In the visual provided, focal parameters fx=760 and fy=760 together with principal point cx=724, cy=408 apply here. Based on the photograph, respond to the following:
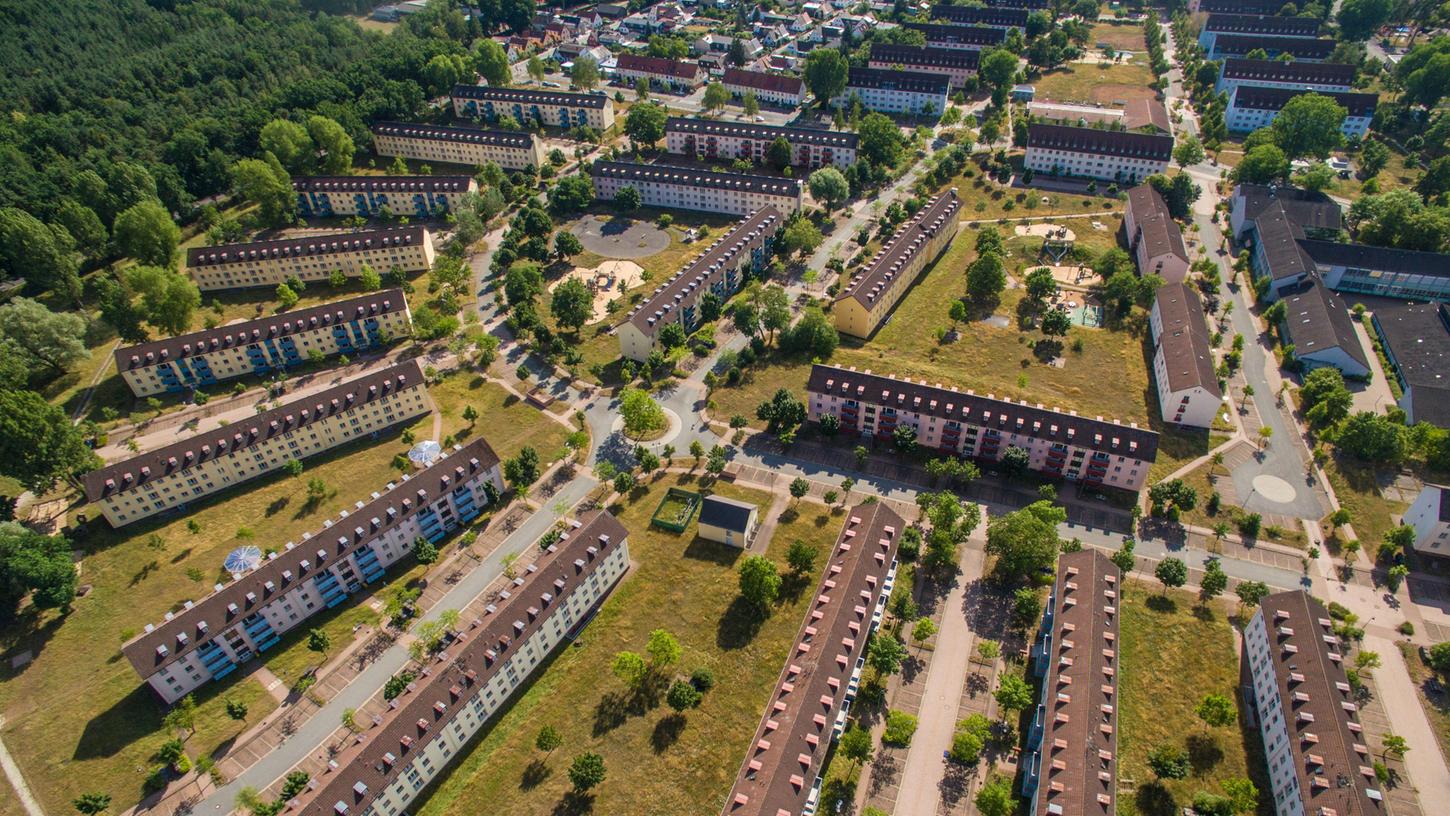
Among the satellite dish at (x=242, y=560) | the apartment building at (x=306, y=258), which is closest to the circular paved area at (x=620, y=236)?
the apartment building at (x=306, y=258)

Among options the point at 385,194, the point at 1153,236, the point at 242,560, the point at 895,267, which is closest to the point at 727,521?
the point at 242,560

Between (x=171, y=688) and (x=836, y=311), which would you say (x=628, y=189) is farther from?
(x=171, y=688)

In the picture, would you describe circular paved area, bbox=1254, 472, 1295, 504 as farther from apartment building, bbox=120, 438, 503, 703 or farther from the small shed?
apartment building, bbox=120, 438, 503, 703

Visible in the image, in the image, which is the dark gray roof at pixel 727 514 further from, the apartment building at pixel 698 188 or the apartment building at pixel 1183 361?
the apartment building at pixel 698 188

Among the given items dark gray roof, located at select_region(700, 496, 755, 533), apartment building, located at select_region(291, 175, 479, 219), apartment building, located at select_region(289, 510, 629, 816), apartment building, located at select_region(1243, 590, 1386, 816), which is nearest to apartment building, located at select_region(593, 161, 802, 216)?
apartment building, located at select_region(291, 175, 479, 219)

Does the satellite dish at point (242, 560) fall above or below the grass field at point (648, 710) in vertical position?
above

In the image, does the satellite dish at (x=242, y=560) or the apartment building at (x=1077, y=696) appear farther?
the satellite dish at (x=242, y=560)

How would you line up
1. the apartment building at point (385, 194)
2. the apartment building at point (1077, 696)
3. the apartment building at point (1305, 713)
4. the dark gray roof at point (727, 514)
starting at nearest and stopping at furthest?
the apartment building at point (1305, 713), the apartment building at point (1077, 696), the dark gray roof at point (727, 514), the apartment building at point (385, 194)

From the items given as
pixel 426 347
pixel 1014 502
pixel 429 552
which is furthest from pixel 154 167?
pixel 1014 502
